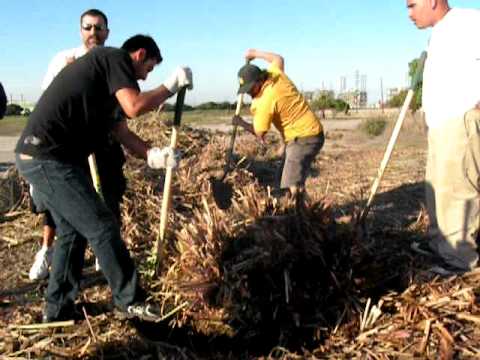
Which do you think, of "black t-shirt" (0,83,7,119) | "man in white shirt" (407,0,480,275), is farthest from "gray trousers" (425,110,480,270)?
"black t-shirt" (0,83,7,119)

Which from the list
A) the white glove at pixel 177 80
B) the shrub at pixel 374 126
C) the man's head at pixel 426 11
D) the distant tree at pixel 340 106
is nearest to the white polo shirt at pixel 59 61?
the white glove at pixel 177 80

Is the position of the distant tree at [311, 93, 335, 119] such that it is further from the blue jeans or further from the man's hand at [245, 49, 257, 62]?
the blue jeans

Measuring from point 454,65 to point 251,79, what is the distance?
5.92 feet

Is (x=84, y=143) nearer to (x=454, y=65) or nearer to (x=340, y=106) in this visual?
(x=454, y=65)

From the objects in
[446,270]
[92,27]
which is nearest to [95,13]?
[92,27]

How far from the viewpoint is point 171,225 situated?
415 centimetres

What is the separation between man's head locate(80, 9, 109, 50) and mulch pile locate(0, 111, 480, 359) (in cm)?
167

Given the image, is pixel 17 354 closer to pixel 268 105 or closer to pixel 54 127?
pixel 54 127

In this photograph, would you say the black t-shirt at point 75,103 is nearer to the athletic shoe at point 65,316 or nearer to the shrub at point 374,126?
the athletic shoe at point 65,316

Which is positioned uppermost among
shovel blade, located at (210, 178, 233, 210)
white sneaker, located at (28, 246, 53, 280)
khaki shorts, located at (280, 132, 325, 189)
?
khaki shorts, located at (280, 132, 325, 189)

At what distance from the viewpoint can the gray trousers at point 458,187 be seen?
3.59 meters

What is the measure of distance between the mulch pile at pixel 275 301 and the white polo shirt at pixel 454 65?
3.40 ft

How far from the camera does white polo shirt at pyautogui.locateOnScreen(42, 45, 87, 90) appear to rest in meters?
4.12

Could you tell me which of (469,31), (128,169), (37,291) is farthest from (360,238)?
(128,169)
